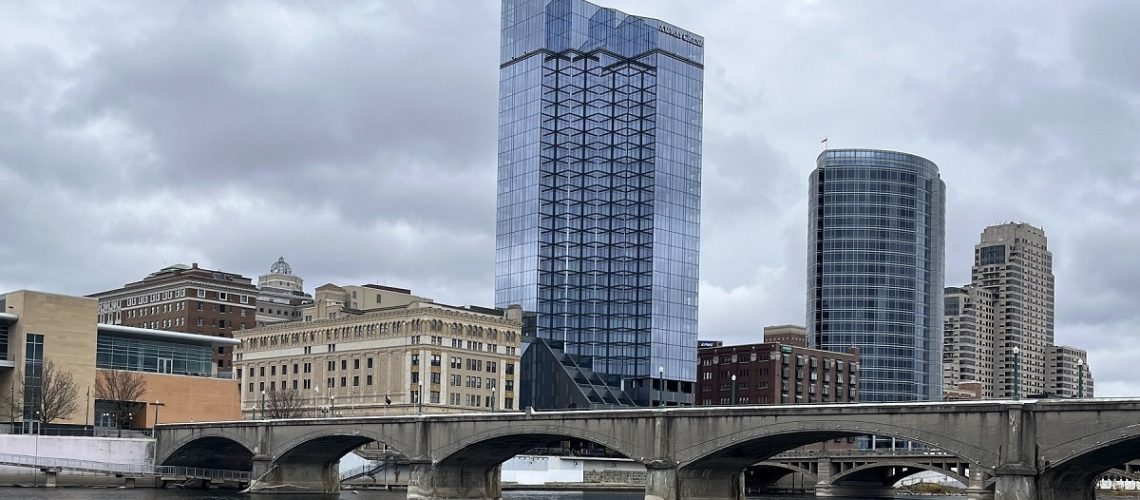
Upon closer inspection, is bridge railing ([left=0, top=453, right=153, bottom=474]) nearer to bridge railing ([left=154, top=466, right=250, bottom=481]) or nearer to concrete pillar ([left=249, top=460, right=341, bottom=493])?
bridge railing ([left=154, top=466, right=250, bottom=481])

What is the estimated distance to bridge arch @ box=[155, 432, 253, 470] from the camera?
152625 mm

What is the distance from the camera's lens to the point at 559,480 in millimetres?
193875

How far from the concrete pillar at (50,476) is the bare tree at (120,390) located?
26.3 m

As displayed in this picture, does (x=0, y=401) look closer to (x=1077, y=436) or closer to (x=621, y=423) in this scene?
(x=621, y=423)

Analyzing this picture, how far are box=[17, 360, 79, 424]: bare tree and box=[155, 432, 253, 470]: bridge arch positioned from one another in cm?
1402

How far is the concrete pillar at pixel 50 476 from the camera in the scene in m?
140

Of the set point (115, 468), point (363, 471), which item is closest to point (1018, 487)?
point (363, 471)

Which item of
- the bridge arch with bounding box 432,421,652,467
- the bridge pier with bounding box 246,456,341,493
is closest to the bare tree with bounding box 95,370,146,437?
the bridge pier with bounding box 246,456,341,493

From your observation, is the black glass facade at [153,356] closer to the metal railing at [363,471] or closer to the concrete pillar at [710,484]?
the metal railing at [363,471]

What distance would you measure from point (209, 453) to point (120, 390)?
18.1 metres

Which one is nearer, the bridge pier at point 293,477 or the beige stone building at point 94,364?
the bridge pier at point 293,477

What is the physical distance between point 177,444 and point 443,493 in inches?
1627

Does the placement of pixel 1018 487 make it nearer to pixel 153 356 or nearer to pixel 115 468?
pixel 115 468

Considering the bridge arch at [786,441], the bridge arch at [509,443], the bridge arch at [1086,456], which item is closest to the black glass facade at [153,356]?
the bridge arch at [509,443]
